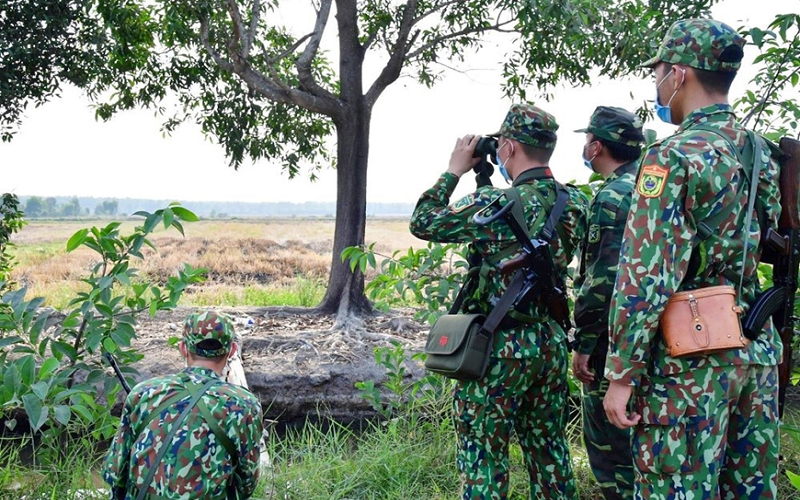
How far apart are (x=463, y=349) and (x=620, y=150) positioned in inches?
43.5

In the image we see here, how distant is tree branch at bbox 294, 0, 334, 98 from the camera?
9.85 metres

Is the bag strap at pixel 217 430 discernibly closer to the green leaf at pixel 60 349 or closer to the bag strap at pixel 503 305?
the bag strap at pixel 503 305

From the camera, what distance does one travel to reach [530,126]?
9.87 feet

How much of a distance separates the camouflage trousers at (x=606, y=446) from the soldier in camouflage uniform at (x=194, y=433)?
51.6 inches

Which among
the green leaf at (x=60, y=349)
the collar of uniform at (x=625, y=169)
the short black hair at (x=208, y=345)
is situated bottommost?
the green leaf at (x=60, y=349)

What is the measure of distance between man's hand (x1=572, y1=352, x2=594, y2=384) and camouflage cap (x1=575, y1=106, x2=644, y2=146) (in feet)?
2.99

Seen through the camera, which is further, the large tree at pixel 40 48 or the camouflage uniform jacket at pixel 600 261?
the large tree at pixel 40 48

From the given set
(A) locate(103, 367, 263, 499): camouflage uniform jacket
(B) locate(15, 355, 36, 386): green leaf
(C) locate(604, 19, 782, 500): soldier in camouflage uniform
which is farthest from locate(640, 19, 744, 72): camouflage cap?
(B) locate(15, 355, 36, 386): green leaf

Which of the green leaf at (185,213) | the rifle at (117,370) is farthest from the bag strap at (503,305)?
the rifle at (117,370)

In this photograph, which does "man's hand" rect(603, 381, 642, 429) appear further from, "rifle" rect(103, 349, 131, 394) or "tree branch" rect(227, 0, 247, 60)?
"tree branch" rect(227, 0, 247, 60)

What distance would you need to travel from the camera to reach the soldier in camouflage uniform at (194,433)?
255cm

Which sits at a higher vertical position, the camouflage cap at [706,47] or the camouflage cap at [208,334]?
the camouflage cap at [706,47]

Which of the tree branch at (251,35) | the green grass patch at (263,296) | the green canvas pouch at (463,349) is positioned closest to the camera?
the green canvas pouch at (463,349)

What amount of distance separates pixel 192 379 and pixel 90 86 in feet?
29.8
